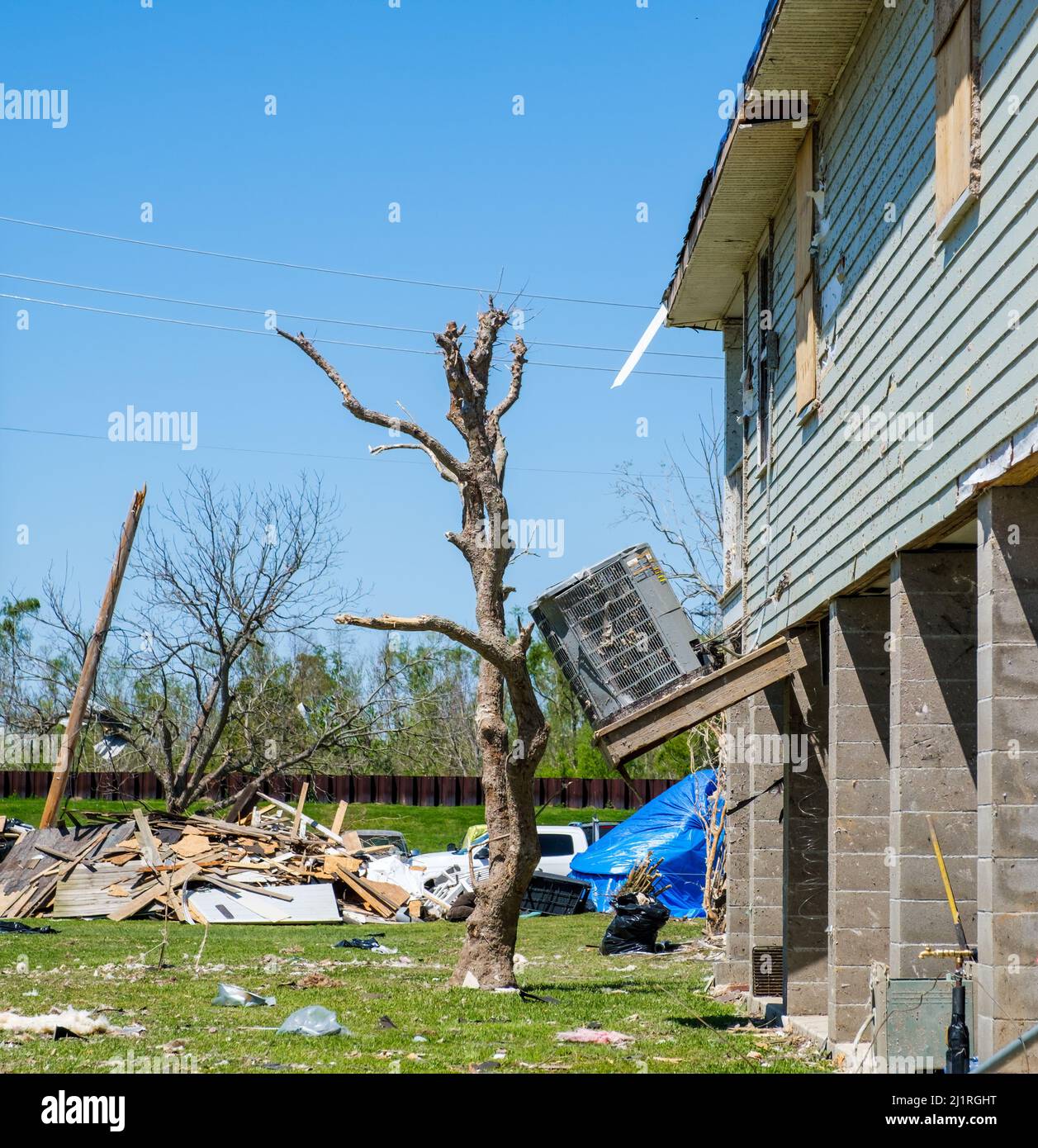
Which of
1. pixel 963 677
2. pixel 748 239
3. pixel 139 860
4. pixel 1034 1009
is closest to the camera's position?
pixel 1034 1009

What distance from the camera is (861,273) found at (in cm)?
944

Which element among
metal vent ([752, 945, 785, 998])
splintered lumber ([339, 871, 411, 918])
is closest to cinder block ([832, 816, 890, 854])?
metal vent ([752, 945, 785, 998])

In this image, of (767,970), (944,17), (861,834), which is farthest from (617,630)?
(944,17)

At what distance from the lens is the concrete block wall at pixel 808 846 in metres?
11.7

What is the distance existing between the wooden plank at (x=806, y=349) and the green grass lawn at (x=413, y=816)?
111 ft

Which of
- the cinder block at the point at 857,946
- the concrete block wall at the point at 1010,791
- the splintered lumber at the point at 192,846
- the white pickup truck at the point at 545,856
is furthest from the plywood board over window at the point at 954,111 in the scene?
the white pickup truck at the point at 545,856

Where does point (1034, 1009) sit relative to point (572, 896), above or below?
above

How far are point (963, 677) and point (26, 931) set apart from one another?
648 inches

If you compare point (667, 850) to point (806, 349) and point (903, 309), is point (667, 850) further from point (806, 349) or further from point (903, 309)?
point (903, 309)

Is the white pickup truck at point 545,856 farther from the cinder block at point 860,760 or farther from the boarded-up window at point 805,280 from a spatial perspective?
the cinder block at point 860,760

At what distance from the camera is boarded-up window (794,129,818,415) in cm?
1098

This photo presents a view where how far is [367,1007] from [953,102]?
27.8ft
